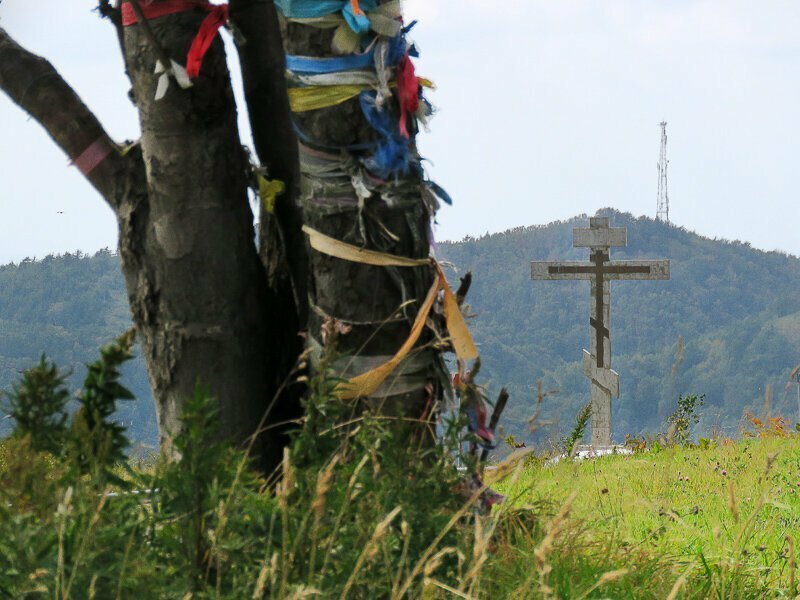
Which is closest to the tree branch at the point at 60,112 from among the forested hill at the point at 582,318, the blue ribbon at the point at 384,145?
the blue ribbon at the point at 384,145

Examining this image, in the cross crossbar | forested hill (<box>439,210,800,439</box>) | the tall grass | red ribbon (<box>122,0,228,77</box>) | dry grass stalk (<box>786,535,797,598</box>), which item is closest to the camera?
the tall grass

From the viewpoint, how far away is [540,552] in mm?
2207

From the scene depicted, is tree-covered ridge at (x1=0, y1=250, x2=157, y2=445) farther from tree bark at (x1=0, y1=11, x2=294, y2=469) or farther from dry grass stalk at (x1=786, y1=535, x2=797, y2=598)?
dry grass stalk at (x1=786, y1=535, x2=797, y2=598)

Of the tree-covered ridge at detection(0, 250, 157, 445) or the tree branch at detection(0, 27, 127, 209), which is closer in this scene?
the tree branch at detection(0, 27, 127, 209)

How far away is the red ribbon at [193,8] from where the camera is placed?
4.40 m

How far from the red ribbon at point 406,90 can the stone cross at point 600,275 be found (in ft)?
31.0

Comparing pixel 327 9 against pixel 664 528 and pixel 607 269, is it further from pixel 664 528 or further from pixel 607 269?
pixel 607 269

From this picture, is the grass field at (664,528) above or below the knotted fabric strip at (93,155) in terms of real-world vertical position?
below

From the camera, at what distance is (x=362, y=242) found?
4.08 metres

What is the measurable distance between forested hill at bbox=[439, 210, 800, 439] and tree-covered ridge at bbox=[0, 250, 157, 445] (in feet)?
95.2

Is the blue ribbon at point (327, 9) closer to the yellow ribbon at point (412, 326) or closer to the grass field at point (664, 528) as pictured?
the yellow ribbon at point (412, 326)

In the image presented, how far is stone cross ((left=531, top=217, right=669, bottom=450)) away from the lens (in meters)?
13.7

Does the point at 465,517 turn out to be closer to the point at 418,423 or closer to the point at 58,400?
the point at 418,423

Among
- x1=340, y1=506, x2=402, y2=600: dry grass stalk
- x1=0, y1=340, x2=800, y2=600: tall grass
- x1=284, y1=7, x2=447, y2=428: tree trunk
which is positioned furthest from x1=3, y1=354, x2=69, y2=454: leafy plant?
x1=284, y1=7, x2=447, y2=428: tree trunk
